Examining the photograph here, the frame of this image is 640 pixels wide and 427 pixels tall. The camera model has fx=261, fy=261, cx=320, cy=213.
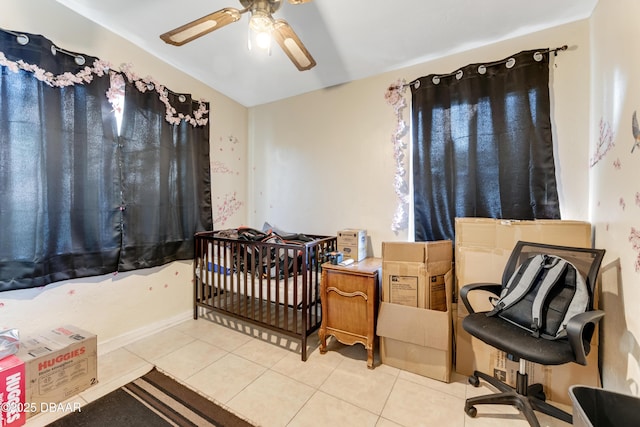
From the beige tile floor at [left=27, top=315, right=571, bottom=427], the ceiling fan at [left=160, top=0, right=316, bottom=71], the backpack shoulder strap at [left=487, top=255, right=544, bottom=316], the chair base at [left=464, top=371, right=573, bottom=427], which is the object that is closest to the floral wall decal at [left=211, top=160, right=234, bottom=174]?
the ceiling fan at [left=160, top=0, right=316, bottom=71]

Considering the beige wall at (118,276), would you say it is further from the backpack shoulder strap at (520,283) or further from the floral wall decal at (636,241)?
the floral wall decal at (636,241)

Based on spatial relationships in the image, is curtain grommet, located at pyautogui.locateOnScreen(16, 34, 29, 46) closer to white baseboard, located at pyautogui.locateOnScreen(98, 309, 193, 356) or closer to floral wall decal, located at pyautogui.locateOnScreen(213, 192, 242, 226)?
floral wall decal, located at pyautogui.locateOnScreen(213, 192, 242, 226)

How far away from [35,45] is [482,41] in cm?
319

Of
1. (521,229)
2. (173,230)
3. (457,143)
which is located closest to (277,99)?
(173,230)

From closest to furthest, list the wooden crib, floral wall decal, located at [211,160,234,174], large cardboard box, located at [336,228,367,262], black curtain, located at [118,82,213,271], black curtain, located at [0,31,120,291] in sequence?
1. black curtain, located at [0,31,120,291]
2. the wooden crib
3. black curtain, located at [118,82,213,271]
4. large cardboard box, located at [336,228,367,262]
5. floral wall decal, located at [211,160,234,174]

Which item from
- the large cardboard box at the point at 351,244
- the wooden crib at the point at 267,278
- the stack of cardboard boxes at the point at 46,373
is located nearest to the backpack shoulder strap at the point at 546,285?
the large cardboard box at the point at 351,244

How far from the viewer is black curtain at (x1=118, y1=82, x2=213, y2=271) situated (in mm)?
2229

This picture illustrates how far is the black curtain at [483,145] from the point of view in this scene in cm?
188

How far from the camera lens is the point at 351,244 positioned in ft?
7.87

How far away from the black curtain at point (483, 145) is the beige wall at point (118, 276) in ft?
7.04

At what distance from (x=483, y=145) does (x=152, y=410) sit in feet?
9.41

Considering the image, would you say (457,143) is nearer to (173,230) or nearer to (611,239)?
(611,239)

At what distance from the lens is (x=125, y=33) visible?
2191 mm

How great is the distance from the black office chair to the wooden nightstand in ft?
2.04
